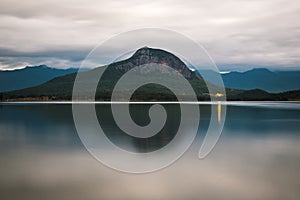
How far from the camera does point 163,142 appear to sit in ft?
80.2

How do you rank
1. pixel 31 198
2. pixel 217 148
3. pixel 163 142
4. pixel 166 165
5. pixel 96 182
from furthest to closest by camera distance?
pixel 163 142 < pixel 217 148 < pixel 166 165 < pixel 96 182 < pixel 31 198

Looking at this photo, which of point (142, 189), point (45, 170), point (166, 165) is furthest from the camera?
point (166, 165)

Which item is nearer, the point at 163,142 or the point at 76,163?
the point at 76,163

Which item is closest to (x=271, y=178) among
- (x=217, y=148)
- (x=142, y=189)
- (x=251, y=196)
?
(x=251, y=196)

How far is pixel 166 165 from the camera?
659 inches

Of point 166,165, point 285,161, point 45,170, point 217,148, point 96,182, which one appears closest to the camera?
point 96,182

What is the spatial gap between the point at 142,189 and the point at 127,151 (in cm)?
832

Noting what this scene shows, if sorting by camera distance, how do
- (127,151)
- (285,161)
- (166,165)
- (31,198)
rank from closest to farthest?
(31,198) → (166,165) → (285,161) → (127,151)

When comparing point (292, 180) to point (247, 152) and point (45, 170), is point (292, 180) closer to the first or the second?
point (247, 152)

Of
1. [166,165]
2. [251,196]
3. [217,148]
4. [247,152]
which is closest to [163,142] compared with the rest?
[217,148]

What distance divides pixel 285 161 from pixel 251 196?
716 cm

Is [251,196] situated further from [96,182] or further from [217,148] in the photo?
[217,148]

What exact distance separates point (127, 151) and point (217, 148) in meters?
6.21

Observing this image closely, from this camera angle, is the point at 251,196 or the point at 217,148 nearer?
the point at 251,196
